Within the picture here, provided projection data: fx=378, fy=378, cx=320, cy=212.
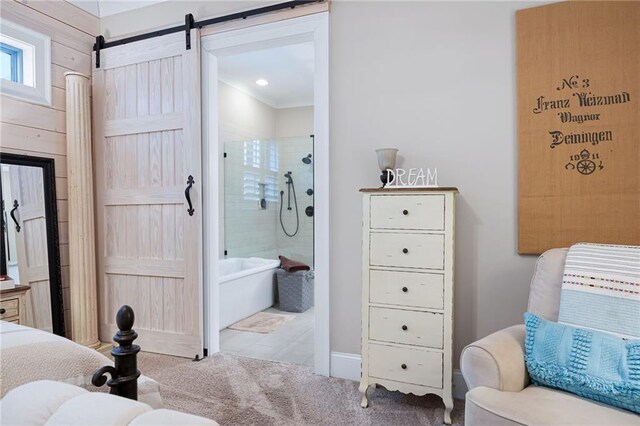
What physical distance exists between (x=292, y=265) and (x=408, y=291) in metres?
2.50

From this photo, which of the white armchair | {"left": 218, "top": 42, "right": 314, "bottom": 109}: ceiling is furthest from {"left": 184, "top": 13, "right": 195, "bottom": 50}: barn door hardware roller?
the white armchair

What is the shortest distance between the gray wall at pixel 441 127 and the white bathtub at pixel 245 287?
148cm

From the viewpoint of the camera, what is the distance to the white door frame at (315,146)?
2461 millimetres

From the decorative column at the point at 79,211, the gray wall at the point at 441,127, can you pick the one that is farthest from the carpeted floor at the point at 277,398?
the decorative column at the point at 79,211

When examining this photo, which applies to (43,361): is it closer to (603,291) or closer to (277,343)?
(603,291)

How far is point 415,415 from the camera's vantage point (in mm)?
1991

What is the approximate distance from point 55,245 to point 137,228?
1.83 ft

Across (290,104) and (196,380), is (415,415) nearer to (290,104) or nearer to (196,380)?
(196,380)

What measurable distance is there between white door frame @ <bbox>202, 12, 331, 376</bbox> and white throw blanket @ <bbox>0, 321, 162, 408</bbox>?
141 centimetres

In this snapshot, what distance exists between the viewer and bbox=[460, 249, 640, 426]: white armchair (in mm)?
1184

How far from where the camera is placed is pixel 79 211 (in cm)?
284

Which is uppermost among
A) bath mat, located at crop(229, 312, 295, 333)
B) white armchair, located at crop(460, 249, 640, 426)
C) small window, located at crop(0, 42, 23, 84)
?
small window, located at crop(0, 42, 23, 84)

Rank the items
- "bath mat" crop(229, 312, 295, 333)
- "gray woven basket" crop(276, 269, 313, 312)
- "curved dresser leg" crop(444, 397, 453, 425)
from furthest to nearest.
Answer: "gray woven basket" crop(276, 269, 313, 312)
"bath mat" crop(229, 312, 295, 333)
"curved dresser leg" crop(444, 397, 453, 425)

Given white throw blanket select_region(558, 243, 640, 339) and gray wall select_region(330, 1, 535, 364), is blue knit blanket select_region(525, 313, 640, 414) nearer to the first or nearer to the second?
white throw blanket select_region(558, 243, 640, 339)
